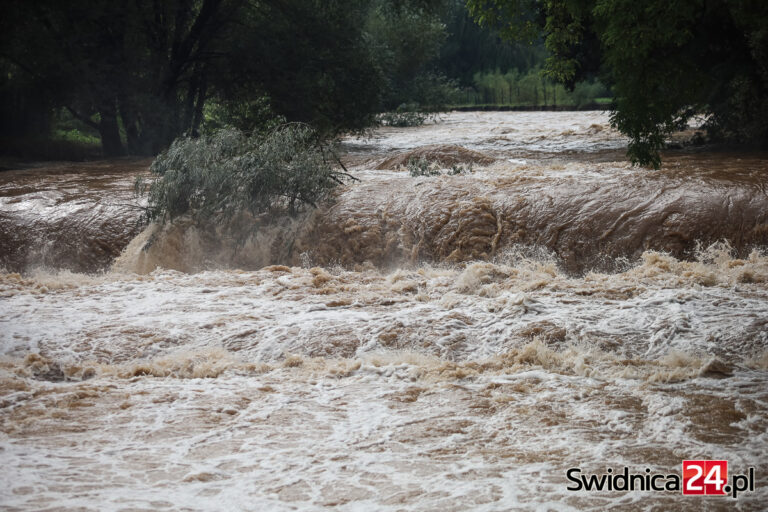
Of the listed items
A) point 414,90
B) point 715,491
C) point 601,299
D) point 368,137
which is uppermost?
point 414,90

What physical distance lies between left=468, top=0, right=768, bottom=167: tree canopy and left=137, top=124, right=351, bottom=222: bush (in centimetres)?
271

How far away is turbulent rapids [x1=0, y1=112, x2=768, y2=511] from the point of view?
3.62 meters

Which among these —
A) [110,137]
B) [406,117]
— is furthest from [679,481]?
[406,117]

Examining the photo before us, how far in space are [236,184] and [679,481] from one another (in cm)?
626

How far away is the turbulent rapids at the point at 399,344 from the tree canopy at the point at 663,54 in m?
1.03

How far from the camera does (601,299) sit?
5812mm

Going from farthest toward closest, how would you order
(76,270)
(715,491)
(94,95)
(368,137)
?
(368,137), (94,95), (76,270), (715,491)

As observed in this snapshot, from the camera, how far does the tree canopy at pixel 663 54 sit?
552cm

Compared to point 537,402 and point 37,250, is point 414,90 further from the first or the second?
point 537,402

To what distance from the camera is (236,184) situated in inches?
339

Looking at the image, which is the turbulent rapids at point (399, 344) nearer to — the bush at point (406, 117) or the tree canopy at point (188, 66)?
the tree canopy at point (188, 66)

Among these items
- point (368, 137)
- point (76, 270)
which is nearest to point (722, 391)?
point (76, 270)

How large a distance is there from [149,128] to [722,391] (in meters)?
12.0

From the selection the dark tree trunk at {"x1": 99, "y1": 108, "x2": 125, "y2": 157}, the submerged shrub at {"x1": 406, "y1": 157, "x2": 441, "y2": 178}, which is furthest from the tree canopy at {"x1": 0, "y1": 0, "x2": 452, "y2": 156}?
the submerged shrub at {"x1": 406, "y1": 157, "x2": 441, "y2": 178}
